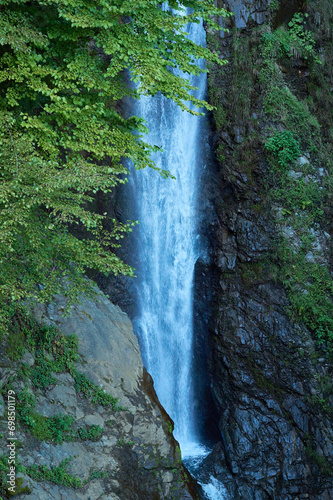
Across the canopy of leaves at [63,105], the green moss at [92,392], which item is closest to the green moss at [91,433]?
the green moss at [92,392]

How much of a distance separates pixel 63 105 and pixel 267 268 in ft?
27.0

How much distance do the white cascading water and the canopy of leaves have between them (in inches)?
237

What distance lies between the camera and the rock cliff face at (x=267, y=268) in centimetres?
1117

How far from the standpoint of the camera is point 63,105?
631 centimetres

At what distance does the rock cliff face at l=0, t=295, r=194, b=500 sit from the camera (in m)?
6.70

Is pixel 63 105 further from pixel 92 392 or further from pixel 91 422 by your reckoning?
pixel 91 422

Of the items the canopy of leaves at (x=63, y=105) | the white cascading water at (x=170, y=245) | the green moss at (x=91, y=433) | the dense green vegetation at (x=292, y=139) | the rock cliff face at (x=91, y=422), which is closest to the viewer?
the canopy of leaves at (x=63, y=105)

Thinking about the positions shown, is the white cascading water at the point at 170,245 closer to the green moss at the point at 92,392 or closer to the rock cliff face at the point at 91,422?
the rock cliff face at the point at 91,422

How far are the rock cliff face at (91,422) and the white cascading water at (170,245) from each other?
364 cm

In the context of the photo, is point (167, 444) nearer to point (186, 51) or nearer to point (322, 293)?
point (322, 293)

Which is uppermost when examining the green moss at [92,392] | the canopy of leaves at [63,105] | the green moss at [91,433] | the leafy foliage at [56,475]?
the canopy of leaves at [63,105]

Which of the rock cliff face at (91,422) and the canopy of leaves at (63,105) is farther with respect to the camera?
the rock cliff face at (91,422)

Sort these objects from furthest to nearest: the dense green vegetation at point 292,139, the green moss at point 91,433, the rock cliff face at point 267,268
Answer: the dense green vegetation at point 292,139
the rock cliff face at point 267,268
the green moss at point 91,433

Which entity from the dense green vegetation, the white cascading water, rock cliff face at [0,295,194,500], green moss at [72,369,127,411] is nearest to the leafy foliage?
rock cliff face at [0,295,194,500]
